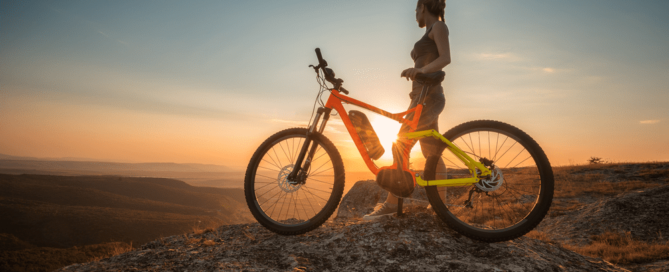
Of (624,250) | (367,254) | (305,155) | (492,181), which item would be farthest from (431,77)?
(624,250)

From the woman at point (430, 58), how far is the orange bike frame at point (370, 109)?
73 millimetres

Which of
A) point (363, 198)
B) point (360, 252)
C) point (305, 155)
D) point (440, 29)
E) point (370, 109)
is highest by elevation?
point (440, 29)

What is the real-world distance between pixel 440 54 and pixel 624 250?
477cm

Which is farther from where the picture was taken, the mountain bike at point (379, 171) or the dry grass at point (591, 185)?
the dry grass at point (591, 185)

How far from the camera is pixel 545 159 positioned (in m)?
2.56

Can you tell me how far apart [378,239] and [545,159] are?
5.71ft

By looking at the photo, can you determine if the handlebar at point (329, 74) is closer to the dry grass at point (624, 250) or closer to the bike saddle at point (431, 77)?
the bike saddle at point (431, 77)

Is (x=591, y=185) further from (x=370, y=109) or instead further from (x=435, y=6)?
(x=370, y=109)

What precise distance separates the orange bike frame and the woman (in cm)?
7

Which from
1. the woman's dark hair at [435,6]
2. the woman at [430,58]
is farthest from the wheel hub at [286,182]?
the woman's dark hair at [435,6]

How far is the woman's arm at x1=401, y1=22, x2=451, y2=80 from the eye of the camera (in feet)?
9.61

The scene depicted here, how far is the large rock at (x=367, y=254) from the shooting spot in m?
2.34

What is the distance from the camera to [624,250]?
449cm

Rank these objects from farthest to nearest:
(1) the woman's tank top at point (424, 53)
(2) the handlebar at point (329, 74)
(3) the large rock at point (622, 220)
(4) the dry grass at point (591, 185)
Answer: (4) the dry grass at point (591, 185), (3) the large rock at point (622, 220), (1) the woman's tank top at point (424, 53), (2) the handlebar at point (329, 74)
